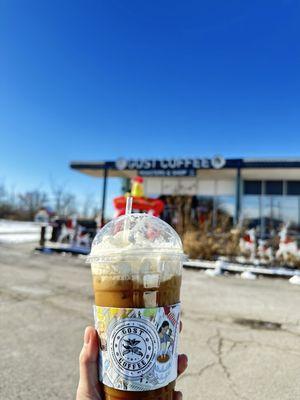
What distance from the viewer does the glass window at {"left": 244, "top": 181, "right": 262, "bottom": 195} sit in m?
20.3

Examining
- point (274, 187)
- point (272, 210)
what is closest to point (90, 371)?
point (272, 210)

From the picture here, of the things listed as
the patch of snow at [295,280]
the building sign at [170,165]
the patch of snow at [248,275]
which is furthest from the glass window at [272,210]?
the patch of snow at [295,280]

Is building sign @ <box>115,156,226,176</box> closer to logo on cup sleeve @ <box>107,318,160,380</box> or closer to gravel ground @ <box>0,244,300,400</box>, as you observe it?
gravel ground @ <box>0,244,300,400</box>

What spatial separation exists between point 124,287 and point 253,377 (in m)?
2.70

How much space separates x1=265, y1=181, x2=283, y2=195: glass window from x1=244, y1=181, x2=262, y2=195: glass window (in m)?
0.45

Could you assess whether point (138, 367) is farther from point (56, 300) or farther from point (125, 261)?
point (56, 300)

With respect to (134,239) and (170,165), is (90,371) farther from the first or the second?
(170,165)

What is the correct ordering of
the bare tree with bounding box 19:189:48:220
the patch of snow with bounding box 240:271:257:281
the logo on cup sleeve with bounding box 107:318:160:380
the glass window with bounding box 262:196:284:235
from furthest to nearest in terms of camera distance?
the bare tree with bounding box 19:189:48:220 < the glass window with bounding box 262:196:284:235 < the patch of snow with bounding box 240:271:257:281 < the logo on cup sleeve with bounding box 107:318:160:380

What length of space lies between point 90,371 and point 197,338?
331cm

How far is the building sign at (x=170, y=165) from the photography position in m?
16.8

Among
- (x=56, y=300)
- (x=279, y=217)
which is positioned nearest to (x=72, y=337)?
(x=56, y=300)

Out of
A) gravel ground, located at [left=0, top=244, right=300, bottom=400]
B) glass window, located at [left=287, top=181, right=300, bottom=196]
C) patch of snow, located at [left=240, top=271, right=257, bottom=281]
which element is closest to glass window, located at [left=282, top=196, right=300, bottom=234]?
glass window, located at [left=287, top=181, right=300, bottom=196]

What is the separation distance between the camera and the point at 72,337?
14.0 ft

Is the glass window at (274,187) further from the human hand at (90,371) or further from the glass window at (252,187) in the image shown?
the human hand at (90,371)
